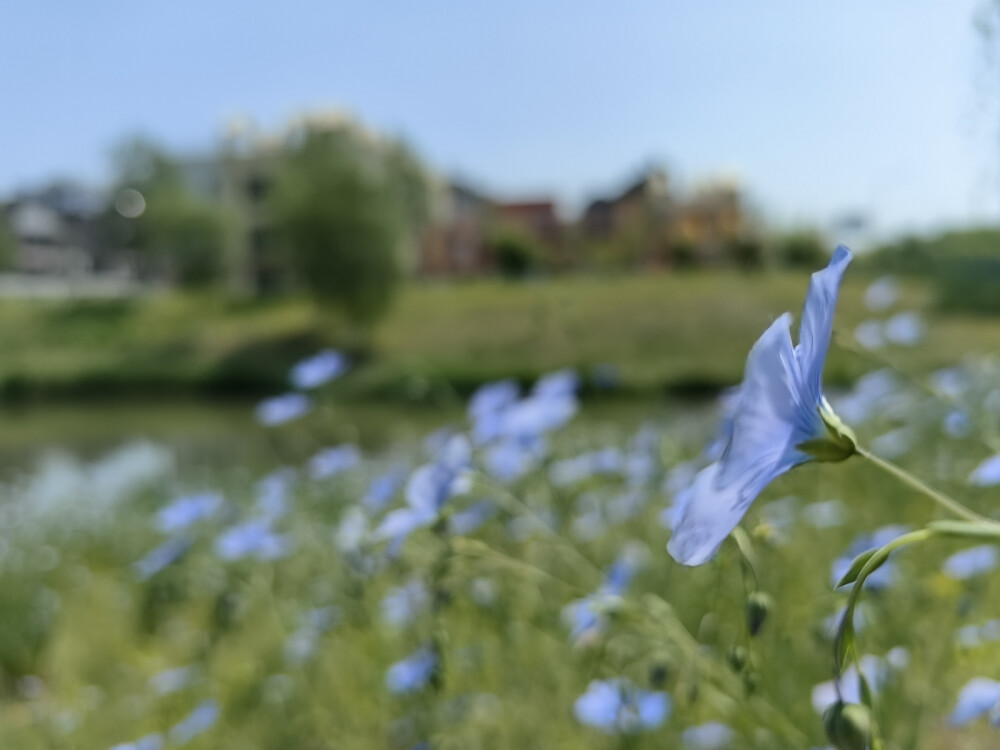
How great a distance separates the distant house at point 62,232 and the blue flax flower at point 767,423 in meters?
35.1

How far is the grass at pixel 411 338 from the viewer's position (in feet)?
41.6

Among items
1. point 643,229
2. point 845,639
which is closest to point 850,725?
point 845,639

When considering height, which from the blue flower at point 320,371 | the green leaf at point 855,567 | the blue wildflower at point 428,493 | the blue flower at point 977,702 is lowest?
the blue flower at point 977,702

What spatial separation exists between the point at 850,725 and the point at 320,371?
1122mm

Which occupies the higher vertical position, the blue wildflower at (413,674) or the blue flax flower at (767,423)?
the blue flax flower at (767,423)

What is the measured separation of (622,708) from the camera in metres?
0.80

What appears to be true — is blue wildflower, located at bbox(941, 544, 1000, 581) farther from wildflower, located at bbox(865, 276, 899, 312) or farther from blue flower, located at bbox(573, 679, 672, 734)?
wildflower, located at bbox(865, 276, 899, 312)

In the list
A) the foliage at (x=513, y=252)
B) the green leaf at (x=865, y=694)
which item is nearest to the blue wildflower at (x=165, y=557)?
the green leaf at (x=865, y=694)

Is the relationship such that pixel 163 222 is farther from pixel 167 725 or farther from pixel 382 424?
pixel 167 725

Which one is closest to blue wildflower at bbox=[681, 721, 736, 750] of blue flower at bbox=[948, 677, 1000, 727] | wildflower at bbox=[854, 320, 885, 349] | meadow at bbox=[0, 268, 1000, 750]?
meadow at bbox=[0, 268, 1000, 750]

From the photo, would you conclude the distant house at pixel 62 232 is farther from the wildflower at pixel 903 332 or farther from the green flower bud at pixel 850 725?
the green flower bud at pixel 850 725

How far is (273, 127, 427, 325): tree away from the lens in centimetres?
1814

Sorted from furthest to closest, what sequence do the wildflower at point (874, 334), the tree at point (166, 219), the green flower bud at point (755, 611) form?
1. the tree at point (166, 219)
2. the wildflower at point (874, 334)
3. the green flower bud at point (755, 611)

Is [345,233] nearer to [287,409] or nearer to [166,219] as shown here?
[166,219]
